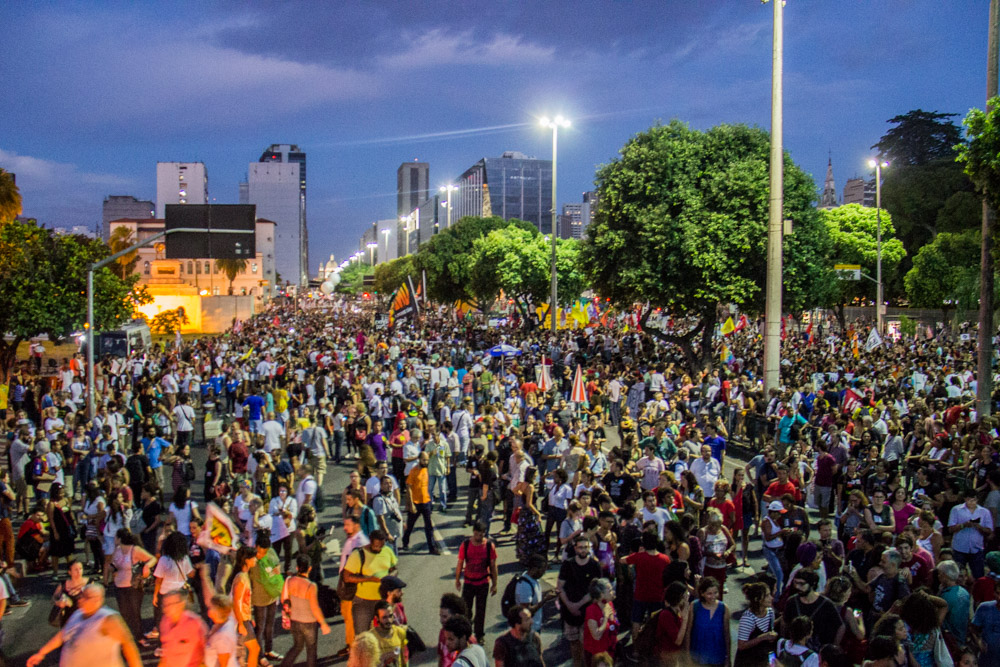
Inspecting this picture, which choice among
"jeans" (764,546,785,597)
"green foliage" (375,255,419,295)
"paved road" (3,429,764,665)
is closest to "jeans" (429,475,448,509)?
"paved road" (3,429,764,665)

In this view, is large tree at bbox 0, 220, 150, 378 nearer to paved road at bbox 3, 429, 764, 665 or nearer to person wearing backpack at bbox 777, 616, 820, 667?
paved road at bbox 3, 429, 764, 665

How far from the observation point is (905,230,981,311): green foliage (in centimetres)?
4725

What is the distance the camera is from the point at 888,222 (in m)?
55.8

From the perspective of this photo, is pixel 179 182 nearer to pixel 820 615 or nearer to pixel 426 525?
pixel 426 525

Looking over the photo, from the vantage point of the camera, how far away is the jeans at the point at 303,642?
7.30 metres

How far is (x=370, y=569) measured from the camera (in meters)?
7.48

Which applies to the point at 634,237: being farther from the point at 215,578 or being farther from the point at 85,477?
the point at 215,578

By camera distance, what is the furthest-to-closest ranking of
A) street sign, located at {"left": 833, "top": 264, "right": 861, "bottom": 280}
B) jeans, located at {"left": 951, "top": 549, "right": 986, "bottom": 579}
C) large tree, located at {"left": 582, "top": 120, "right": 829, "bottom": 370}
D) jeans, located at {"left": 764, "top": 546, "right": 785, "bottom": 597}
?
1. street sign, located at {"left": 833, "top": 264, "right": 861, "bottom": 280}
2. large tree, located at {"left": 582, "top": 120, "right": 829, "bottom": 370}
3. jeans, located at {"left": 764, "top": 546, "right": 785, "bottom": 597}
4. jeans, located at {"left": 951, "top": 549, "right": 986, "bottom": 579}

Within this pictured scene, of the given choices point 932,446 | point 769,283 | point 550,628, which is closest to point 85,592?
point 550,628

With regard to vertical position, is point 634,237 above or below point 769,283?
above

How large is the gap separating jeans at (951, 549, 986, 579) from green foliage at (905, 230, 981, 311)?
1632 inches

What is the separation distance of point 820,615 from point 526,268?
4240 centimetres

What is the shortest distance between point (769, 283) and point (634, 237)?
954 centimetres

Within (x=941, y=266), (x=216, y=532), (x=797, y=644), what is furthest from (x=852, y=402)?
(x=941, y=266)
